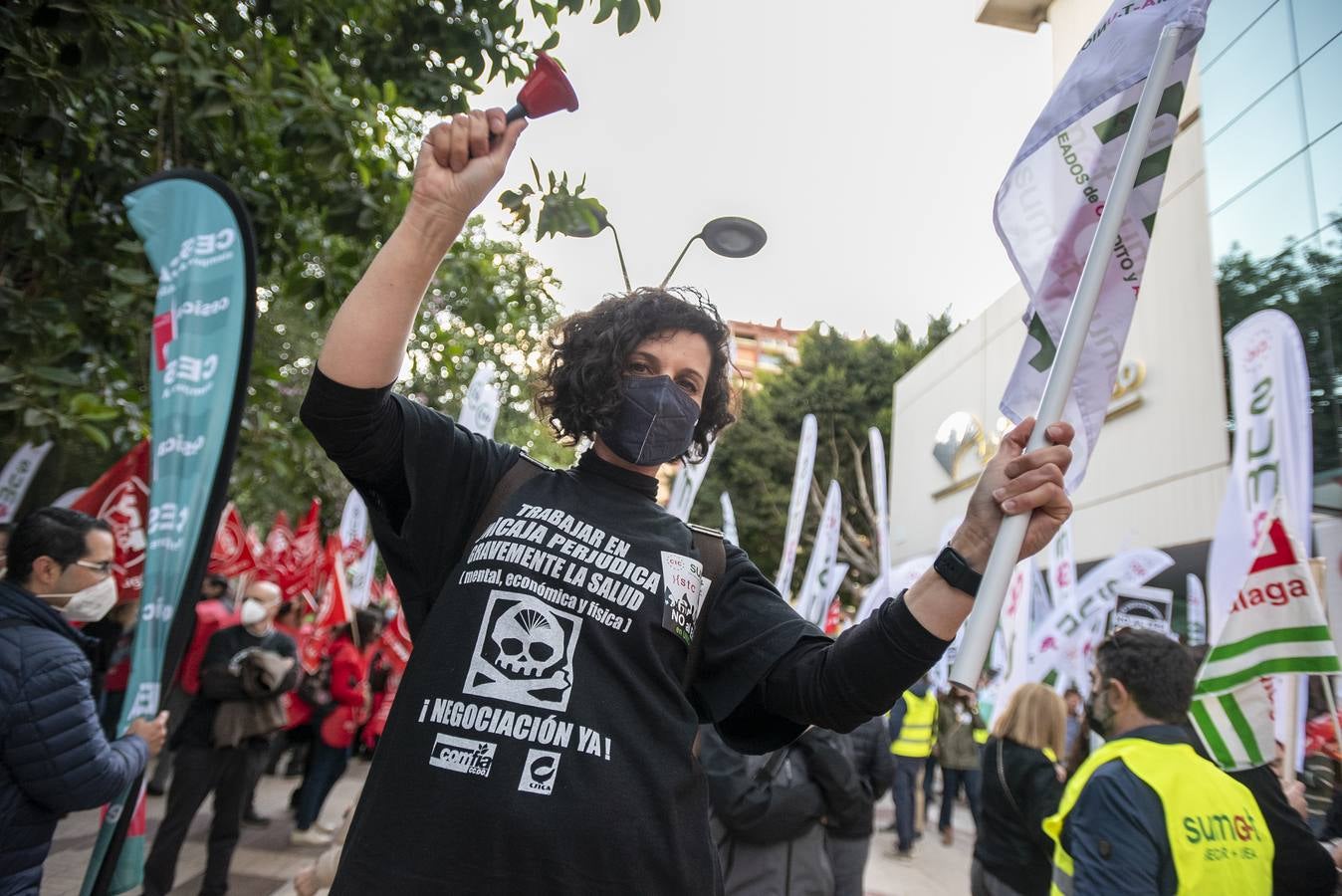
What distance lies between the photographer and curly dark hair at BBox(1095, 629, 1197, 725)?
3.20 metres

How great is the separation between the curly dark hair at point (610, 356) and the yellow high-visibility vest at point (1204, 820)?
2003 mm

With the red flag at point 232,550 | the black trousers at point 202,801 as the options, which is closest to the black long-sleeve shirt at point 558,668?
the black trousers at point 202,801

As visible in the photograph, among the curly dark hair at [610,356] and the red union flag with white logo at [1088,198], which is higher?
the red union flag with white logo at [1088,198]

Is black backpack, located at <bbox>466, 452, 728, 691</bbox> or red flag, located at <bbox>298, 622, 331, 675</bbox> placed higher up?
red flag, located at <bbox>298, 622, 331, 675</bbox>

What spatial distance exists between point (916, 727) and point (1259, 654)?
22.3 feet

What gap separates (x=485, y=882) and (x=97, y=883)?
2535 mm

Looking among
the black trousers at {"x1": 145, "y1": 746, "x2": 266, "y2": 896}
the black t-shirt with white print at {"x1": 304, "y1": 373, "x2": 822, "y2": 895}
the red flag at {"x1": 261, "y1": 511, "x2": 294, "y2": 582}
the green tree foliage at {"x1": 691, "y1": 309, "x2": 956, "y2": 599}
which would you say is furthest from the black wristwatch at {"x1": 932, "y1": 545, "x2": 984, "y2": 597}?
the green tree foliage at {"x1": 691, "y1": 309, "x2": 956, "y2": 599}

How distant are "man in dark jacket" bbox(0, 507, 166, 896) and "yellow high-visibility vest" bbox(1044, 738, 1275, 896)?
3221 millimetres

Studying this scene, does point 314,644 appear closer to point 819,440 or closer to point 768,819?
point 768,819

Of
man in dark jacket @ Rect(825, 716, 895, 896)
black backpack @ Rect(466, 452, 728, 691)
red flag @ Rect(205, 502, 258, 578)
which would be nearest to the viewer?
black backpack @ Rect(466, 452, 728, 691)

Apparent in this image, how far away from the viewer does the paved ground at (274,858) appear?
6.14 metres

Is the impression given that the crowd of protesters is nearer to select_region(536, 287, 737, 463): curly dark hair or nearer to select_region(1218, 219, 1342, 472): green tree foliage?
select_region(536, 287, 737, 463): curly dark hair

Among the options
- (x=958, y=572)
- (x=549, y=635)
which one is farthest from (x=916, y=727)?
(x=549, y=635)

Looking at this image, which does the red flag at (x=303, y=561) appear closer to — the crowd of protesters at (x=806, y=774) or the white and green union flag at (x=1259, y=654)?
the crowd of protesters at (x=806, y=774)
